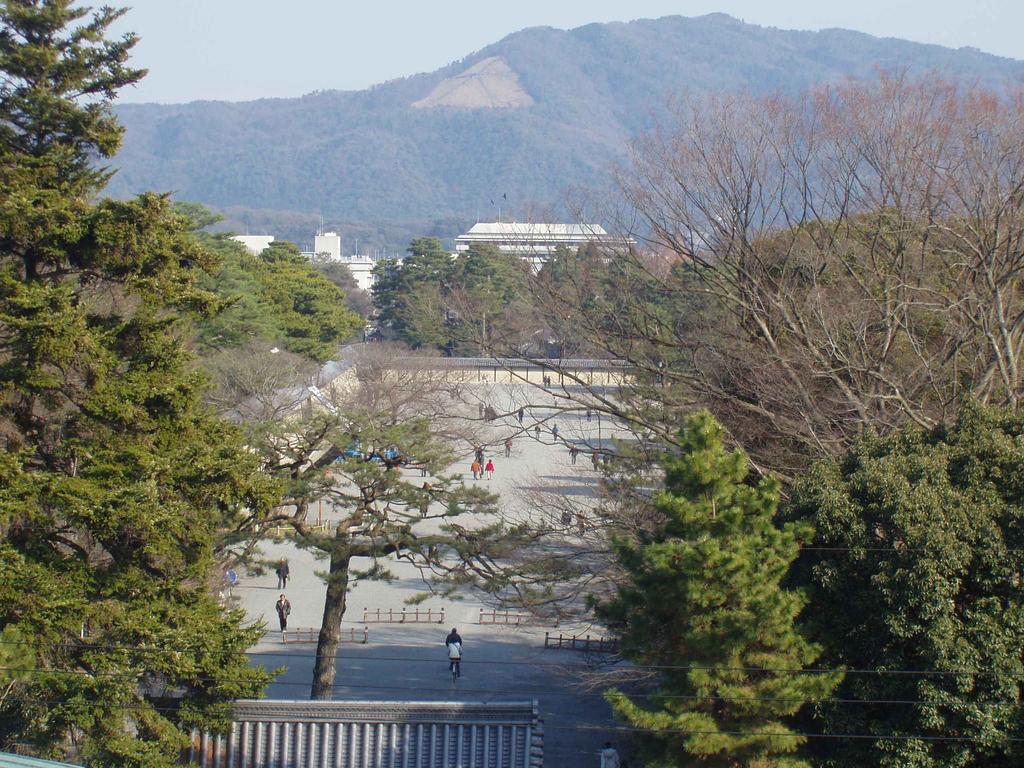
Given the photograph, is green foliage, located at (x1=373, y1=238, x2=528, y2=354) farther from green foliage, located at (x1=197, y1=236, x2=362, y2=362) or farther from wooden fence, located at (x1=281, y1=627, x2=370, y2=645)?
wooden fence, located at (x1=281, y1=627, x2=370, y2=645)

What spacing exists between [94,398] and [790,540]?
14.6 ft

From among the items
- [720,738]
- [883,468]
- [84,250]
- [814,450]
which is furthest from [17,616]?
[814,450]

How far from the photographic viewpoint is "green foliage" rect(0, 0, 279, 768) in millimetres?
6488

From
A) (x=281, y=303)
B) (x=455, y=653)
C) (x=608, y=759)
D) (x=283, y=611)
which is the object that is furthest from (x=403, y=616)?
(x=281, y=303)

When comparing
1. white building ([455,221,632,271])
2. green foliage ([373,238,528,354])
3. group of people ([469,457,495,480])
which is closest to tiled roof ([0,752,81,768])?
white building ([455,221,632,271])

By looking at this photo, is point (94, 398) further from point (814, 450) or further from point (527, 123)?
point (527, 123)

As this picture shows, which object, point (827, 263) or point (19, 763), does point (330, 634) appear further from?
point (827, 263)

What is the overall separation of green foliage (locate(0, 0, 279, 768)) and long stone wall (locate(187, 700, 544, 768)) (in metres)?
0.64

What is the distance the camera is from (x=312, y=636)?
41.0ft

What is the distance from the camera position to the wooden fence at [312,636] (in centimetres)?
1238

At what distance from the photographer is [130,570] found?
683cm

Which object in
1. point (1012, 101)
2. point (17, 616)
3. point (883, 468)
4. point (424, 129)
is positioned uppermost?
point (424, 129)

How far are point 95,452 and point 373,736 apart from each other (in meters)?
2.95

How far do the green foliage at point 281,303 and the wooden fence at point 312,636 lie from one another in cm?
1084
